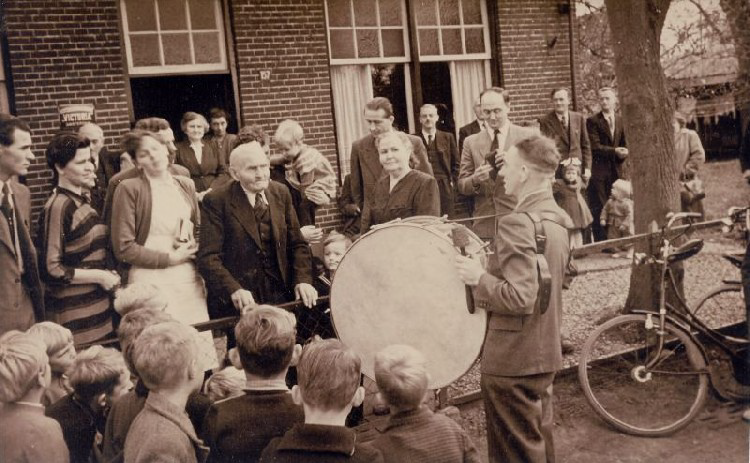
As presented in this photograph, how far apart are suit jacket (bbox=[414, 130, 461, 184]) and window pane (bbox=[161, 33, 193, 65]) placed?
8.82 ft

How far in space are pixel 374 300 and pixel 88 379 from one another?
1.46 meters

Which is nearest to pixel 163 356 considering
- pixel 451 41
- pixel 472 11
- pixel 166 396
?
pixel 166 396

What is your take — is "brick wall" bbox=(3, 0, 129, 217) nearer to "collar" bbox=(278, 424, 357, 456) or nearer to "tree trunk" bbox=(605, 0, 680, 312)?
"tree trunk" bbox=(605, 0, 680, 312)

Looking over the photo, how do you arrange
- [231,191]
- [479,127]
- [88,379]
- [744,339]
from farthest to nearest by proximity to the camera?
[479,127], [744,339], [231,191], [88,379]

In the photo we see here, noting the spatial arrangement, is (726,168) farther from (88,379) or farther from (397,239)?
(88,379)

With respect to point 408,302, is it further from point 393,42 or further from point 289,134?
point 393,42

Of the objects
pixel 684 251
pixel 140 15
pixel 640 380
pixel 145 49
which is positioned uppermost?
pixel 140 15

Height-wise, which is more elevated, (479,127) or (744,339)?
(479,127)

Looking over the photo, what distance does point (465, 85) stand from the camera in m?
10.5

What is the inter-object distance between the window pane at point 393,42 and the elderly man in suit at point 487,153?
316 centimetres

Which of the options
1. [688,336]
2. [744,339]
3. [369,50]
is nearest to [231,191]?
[688,336]

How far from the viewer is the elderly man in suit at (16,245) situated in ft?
13.1

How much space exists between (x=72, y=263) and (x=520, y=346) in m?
2.58

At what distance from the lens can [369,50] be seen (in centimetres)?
958
